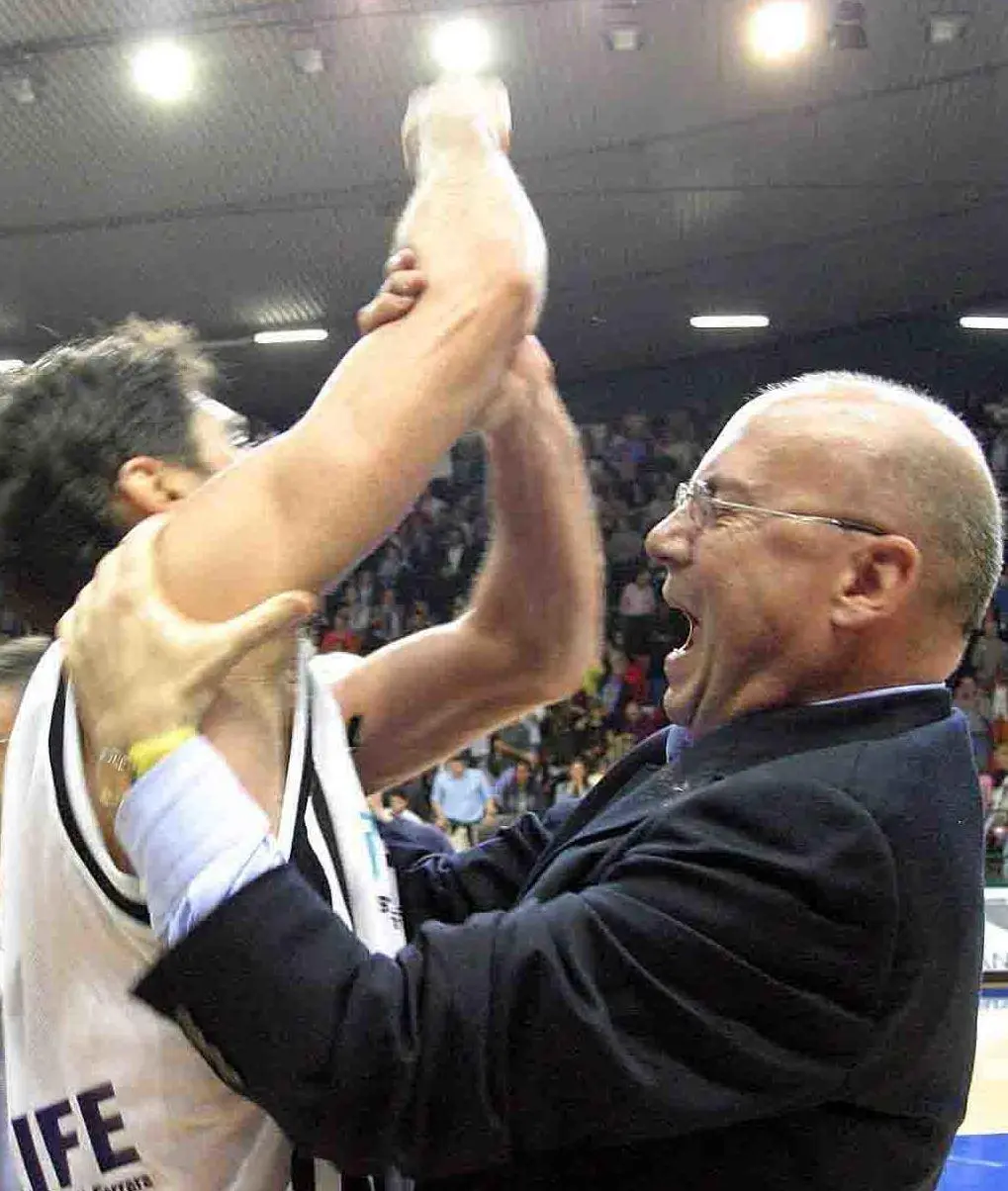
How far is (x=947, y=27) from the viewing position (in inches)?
264

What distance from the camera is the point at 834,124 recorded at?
25.8 feet

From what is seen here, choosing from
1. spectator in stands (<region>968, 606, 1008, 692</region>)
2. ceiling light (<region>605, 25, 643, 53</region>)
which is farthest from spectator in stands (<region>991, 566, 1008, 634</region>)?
ceiling light (<region>605, 25, 643, 53</region>)

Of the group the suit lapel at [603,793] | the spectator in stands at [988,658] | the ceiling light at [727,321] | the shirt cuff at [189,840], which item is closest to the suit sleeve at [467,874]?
the suit lapel at [603,793]

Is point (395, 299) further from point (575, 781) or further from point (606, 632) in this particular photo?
point (606, 632)

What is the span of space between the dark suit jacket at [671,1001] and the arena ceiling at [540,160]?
6.11 m

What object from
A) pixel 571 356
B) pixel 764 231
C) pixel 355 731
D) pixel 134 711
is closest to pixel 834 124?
pixel 764 231

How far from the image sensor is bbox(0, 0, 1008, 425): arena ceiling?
21.7ft

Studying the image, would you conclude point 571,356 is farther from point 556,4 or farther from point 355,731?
point 355,731

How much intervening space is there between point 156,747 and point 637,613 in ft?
32.8

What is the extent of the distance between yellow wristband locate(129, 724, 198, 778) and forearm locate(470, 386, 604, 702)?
0.58m

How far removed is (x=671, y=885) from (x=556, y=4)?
626 cm

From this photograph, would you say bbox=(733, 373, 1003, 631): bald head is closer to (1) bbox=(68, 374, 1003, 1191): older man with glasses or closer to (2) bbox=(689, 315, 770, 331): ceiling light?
(1) bbox=(68, 374, 1003, 1191): older man with glasses

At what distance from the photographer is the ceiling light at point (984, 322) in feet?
39.4

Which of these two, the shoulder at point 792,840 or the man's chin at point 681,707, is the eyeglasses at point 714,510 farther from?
the shoulder at point 792,840
